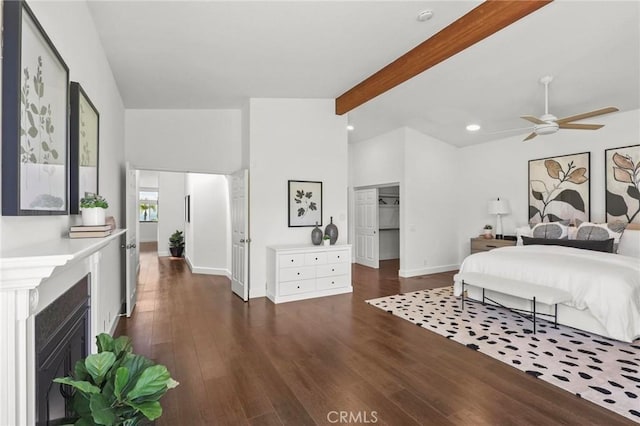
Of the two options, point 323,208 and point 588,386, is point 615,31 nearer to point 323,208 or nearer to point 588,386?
point 588,386

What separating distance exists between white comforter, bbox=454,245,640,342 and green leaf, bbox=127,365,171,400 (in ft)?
13.2

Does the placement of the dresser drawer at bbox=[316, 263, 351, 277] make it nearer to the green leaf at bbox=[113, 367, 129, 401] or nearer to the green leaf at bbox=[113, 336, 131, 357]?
the green leaf at bbox=[113, 336, 131, 357]

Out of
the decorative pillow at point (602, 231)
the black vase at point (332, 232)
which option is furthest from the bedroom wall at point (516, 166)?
the black vase at point (332, 232)

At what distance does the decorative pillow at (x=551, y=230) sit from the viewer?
198 inches

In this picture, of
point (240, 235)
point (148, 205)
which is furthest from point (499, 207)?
point (148, 205)

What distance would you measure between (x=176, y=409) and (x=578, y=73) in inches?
218

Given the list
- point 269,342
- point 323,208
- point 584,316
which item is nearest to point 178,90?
point 323,208

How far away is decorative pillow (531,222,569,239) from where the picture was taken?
5023 mm

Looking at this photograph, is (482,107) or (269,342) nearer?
(269,342)

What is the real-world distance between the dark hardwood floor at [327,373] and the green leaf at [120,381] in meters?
0.95

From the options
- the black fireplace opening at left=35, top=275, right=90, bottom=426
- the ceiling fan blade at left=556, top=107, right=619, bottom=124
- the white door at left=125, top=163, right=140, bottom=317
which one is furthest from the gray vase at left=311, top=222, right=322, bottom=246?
the ceiling fan blade at left=556, top=107, right=619, bottom=124

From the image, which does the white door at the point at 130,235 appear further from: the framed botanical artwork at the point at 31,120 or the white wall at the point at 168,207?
the white wall at the point at 168,207

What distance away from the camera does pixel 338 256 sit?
5137 mm

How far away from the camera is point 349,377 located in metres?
2.59
